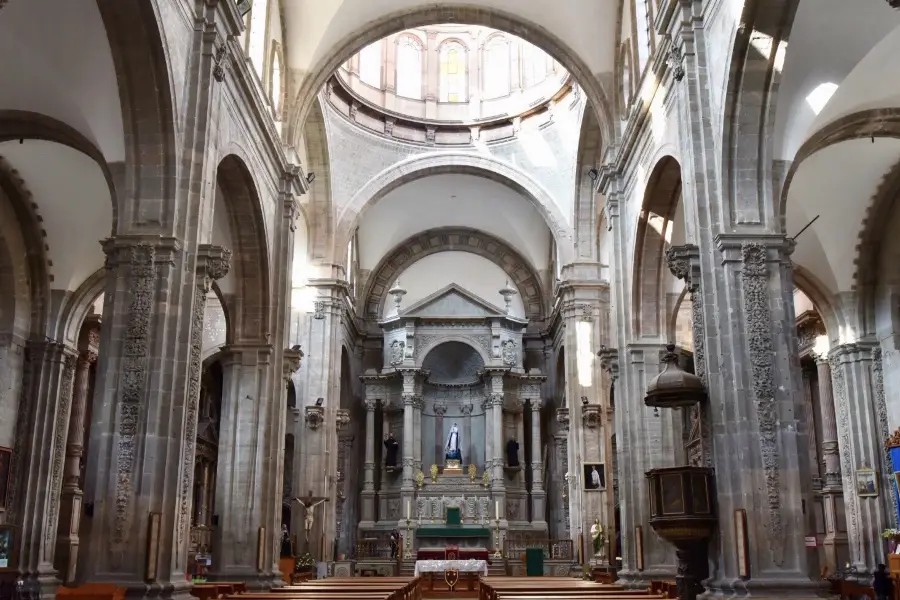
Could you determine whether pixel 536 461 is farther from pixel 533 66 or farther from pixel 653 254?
pixel 653 254

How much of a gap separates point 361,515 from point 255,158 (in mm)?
18009

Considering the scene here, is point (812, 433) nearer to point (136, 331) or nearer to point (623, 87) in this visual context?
point (623, 87)

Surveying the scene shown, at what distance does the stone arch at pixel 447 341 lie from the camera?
3331cm

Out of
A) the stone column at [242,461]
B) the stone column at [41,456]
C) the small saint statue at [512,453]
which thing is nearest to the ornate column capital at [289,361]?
the stone column at [242,461]

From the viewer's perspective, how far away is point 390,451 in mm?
33000

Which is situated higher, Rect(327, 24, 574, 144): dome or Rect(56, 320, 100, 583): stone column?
Rect(327, 24, 574, 144): dome

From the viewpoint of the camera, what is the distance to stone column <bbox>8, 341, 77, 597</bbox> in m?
18.2

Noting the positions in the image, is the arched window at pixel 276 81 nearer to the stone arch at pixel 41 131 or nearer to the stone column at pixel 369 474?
the stone arch at pixel 41 131

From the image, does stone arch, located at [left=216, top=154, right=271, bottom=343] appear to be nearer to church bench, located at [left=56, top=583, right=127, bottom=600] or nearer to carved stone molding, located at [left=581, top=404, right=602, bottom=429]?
church bench, located at [left=56, top=583, right=127, bottom=600]

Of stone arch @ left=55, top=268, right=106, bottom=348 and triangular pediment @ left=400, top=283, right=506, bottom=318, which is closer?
stone arch @ left=55, top=268, right=106, bottom=348

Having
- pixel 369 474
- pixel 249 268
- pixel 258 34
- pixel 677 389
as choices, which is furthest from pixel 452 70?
pixel 677 389

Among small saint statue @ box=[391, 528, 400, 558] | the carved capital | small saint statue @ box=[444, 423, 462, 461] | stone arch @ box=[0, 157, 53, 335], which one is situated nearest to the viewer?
stone arch @ box=[0, 157, 53, 335]

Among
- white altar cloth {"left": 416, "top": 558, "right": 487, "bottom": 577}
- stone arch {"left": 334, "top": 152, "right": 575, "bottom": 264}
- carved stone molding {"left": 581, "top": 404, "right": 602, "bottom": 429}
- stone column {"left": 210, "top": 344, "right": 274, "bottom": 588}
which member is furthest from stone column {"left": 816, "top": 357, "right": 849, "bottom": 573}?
stone column {"left": 210, "top": 344, "right": 274, "bottom": 588}

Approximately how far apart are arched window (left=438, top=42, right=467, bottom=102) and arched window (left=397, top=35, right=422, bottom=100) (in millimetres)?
800
